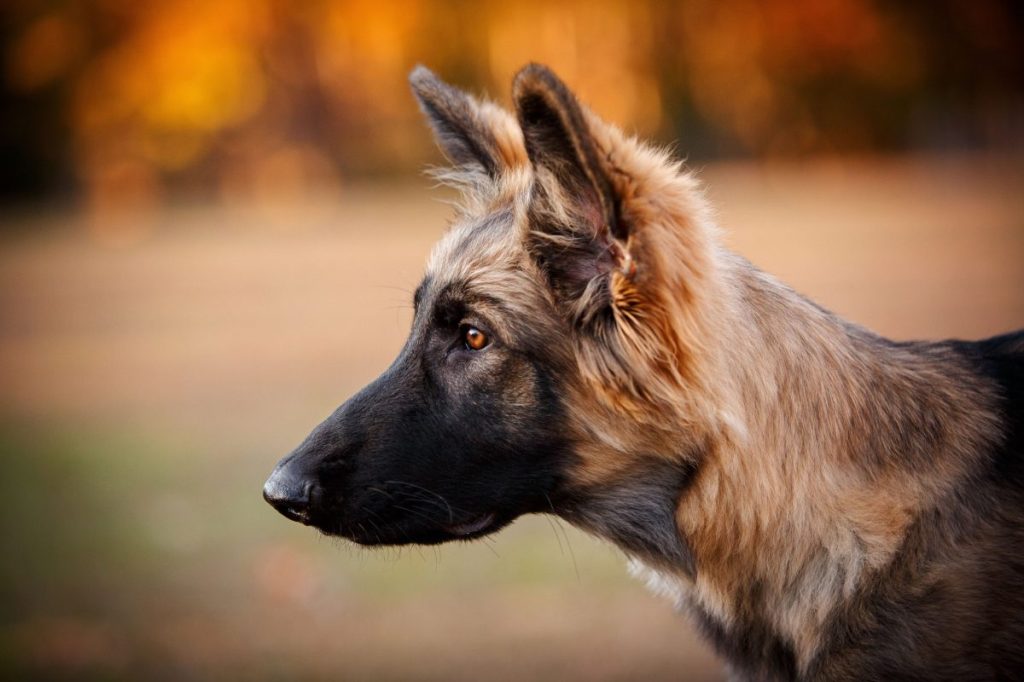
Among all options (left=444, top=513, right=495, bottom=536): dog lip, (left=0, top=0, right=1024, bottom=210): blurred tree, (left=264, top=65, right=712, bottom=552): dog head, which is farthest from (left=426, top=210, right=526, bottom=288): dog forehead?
(left=0, top=0, right=1024, bottom=210): blurred tree

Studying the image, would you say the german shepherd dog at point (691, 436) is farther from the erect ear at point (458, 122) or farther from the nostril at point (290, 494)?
the erect ear at point (458, 122)

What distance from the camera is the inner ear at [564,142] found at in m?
3.13

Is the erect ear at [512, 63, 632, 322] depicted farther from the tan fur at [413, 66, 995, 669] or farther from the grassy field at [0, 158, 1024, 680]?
the grassy field at [0, 158, 1024, 680]

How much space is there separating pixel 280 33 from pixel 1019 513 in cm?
3950

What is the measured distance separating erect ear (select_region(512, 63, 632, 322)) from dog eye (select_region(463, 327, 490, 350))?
33 centimetres

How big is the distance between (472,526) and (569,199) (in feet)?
4.09

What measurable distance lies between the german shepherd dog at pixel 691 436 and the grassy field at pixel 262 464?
2.18ft

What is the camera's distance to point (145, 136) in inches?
1554

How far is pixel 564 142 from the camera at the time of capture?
10.7ft

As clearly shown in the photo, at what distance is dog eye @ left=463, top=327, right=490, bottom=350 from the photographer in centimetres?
374

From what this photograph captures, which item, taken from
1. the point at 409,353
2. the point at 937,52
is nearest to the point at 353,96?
the point at 937,52

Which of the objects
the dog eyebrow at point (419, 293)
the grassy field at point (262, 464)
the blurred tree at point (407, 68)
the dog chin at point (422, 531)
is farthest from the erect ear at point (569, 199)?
the blurred tree at point (407, 68)

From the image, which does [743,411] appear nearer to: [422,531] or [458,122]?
[422,531]

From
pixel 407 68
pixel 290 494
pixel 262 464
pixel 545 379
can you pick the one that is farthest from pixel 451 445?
pixel 407 68
